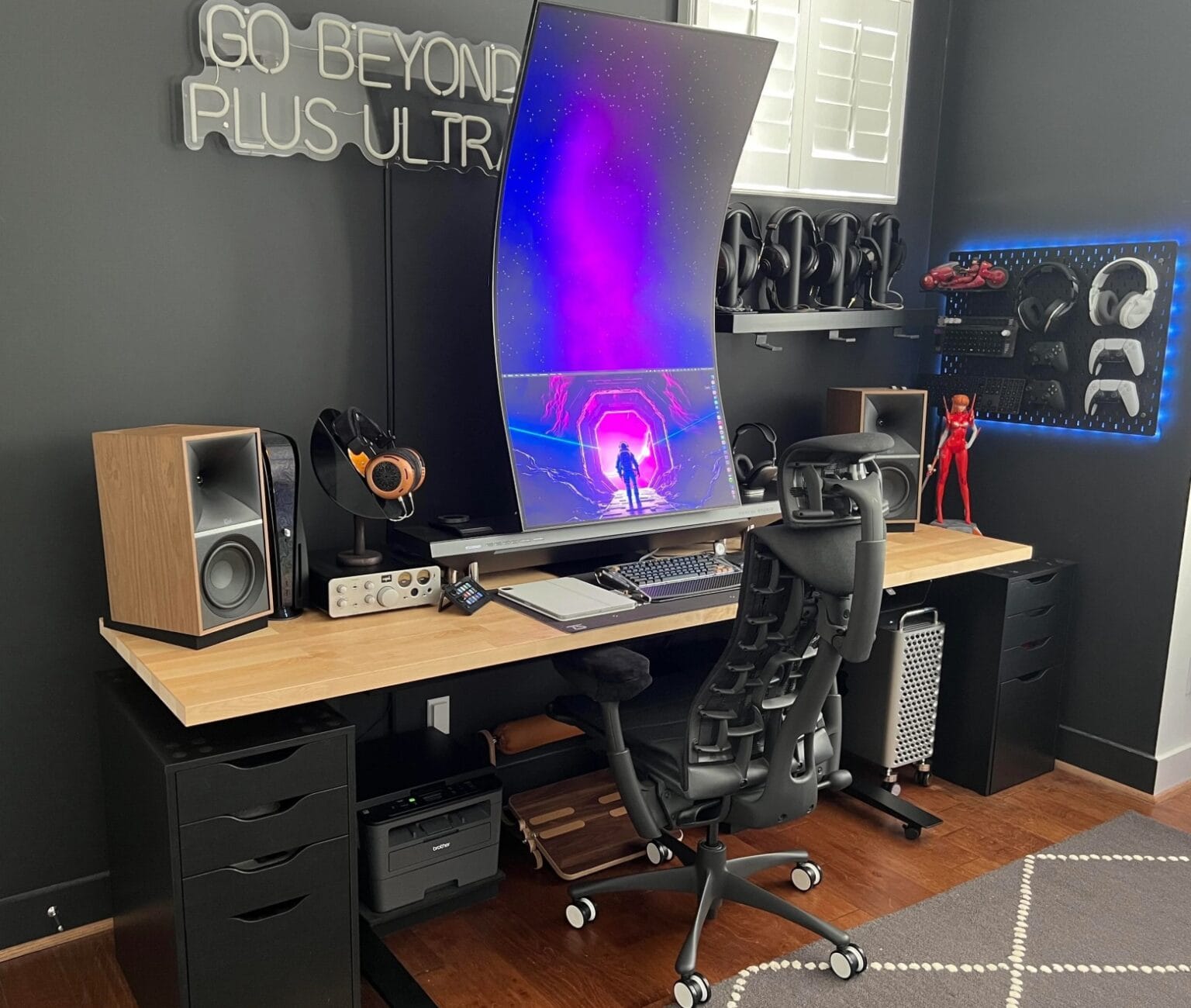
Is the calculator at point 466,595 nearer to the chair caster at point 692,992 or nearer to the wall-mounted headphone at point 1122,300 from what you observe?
the chair caster at point 692,992

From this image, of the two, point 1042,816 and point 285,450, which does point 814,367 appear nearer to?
point 1042,816

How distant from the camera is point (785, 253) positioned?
9.70ft

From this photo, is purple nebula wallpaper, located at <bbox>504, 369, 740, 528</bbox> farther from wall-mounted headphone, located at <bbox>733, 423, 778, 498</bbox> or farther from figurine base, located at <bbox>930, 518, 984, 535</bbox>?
figurine base, located at <bbox>930, 518, 984, 535</bbox>

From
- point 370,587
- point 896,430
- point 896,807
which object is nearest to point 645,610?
point 370,587

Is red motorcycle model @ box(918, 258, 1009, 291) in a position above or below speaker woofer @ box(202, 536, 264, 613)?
above

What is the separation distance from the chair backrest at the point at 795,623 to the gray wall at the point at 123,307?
956 millimetres

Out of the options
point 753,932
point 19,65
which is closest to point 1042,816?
point 753,932

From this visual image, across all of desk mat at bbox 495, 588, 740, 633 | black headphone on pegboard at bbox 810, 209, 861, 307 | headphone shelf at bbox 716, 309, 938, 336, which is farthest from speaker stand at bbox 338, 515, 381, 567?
black headphone on pegboard at bbox 810, 209, 861, 307

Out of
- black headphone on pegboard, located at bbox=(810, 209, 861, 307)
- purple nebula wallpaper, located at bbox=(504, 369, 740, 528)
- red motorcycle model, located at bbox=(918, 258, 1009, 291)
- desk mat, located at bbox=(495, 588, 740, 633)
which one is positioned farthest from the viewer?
red motorcycle model, located at bbox=(918, 258, 1009, 291)

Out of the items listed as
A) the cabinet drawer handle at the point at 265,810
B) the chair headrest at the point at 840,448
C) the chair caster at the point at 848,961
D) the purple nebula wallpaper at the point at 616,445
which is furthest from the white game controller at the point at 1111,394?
the cabinet drawer handle at the point at 265,810

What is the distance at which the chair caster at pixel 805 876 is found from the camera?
95.5 inches

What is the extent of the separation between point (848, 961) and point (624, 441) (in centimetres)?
125

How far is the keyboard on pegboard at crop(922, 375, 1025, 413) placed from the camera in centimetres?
321

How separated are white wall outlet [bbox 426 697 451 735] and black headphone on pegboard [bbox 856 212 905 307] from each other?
69.5 inches
